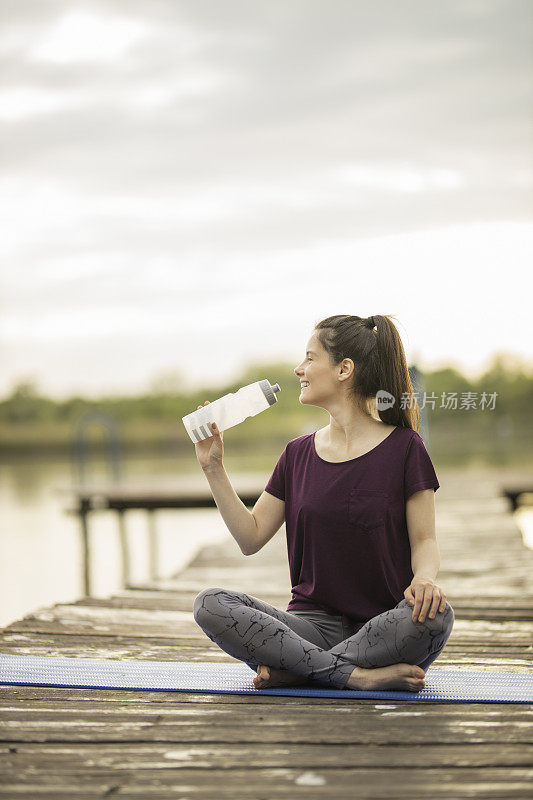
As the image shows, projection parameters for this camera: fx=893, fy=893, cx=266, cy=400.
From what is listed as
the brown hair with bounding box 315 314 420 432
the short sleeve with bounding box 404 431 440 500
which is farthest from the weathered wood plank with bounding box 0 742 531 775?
the brown hair with bounding box 315 314 420 432

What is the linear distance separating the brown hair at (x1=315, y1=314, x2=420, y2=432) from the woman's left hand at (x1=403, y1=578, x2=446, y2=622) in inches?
19.7

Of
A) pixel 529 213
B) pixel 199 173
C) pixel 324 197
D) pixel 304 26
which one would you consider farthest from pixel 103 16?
pixel 324 197

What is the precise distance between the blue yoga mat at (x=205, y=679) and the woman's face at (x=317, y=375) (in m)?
0.83

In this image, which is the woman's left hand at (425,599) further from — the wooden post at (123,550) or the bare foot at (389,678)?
the wooden post at (123,550)

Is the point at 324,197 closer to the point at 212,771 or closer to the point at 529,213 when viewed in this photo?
the point at 529,213

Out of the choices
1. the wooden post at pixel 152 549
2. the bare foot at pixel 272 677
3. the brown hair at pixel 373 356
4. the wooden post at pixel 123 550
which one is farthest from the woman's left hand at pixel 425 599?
the wooden post at pixel 152 549

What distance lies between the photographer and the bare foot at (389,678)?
2375 mm

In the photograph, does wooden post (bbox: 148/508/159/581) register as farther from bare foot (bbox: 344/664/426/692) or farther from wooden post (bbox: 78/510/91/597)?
bare foot (bbox: 344/664/426/692)

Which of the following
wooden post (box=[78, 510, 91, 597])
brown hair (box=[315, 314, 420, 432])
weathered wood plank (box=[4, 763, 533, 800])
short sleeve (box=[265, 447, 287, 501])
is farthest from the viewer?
wooden post (box=[78, 510, 91, 597])

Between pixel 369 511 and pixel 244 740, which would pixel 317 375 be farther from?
pixel 244 740

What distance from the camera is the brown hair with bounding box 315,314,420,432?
257cm

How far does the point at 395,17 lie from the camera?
15469mm

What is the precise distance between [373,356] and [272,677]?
0.95 m

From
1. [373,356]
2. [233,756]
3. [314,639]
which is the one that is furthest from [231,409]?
[233,756]
